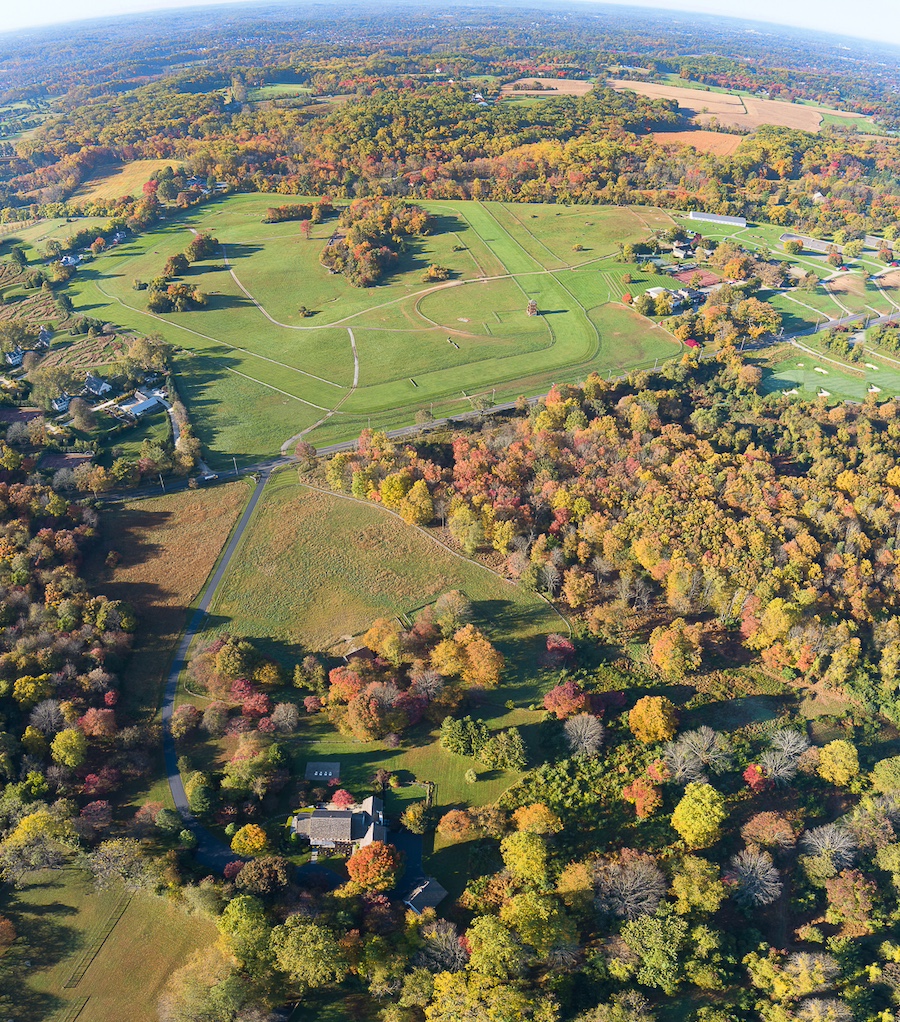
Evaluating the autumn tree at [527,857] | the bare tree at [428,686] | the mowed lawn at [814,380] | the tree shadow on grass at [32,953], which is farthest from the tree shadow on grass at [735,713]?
the mowed lawn at [814,380]

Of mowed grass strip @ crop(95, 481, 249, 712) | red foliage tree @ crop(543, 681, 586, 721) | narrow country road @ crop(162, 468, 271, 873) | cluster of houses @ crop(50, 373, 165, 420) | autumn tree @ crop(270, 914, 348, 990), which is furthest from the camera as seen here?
cluster of houses @ crop(50, 373, 165, 420)

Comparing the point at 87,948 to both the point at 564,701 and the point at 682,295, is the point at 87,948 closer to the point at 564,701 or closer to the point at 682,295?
the point at 564,701

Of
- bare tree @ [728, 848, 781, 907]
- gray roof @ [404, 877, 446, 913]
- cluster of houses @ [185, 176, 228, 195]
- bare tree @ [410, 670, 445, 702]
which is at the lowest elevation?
bare tree @ [728, 848, 781, 907]

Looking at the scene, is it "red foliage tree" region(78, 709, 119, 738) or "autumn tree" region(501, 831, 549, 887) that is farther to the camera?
"red foliage tree" region(78, 709, 119, 738)

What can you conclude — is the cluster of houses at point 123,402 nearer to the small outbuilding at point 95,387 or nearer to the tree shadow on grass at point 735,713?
the small outbuilding at point 95,387

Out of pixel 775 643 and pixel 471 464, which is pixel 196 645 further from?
pixel 775 643

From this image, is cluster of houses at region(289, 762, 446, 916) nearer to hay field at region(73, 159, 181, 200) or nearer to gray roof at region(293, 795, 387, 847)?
gray roof at region(293, 795, 387, 847)

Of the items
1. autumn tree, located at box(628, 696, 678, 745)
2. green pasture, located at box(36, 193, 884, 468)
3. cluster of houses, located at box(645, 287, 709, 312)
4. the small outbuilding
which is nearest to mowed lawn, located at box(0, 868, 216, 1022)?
autumn tree, located at box(628, 696, 678, 745)

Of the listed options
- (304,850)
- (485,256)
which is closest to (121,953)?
(304,850)
